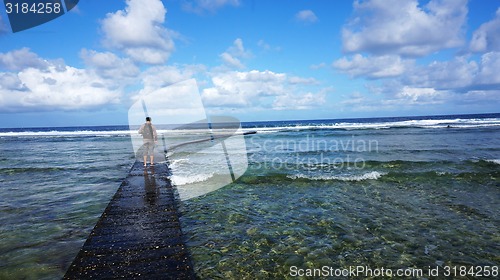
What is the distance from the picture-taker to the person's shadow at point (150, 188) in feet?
24.0

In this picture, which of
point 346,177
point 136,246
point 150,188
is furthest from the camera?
point 346,177

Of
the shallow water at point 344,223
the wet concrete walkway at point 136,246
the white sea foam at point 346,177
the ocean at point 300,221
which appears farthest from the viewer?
the white sea foam at point 346,177

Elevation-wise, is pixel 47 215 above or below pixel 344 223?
above

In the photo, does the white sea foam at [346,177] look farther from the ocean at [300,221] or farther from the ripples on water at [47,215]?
the ripples on water at [47,215]

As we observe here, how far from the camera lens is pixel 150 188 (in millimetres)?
8609

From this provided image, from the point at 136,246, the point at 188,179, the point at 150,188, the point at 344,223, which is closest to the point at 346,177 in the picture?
the point at 344,223

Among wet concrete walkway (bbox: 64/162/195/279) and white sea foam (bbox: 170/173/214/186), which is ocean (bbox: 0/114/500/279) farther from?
wet concrete walkway (bbox: 64/162/195/279)

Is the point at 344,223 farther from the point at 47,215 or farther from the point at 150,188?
the point at 47,215

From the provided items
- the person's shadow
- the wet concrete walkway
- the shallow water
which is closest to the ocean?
the shallow water

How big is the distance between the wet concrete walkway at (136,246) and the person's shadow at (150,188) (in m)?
0.08

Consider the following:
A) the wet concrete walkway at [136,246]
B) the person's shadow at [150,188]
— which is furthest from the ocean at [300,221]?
the person's shadow at [150,188]

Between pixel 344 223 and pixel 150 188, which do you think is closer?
pixel 344 223

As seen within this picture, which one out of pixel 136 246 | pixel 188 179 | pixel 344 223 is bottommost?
pixel 344 223

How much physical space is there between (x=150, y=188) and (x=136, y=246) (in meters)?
4.36
